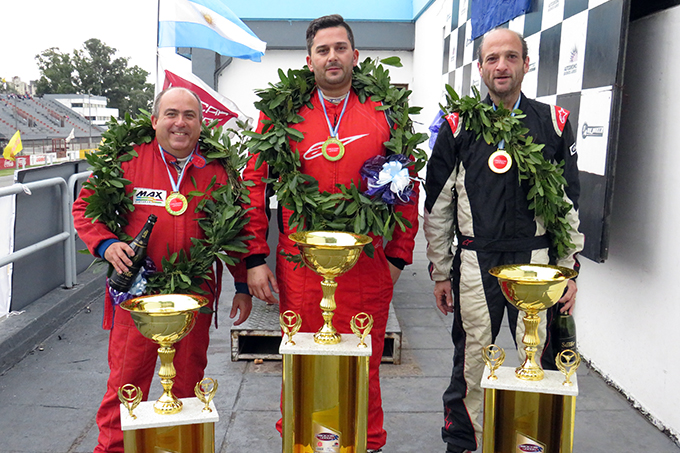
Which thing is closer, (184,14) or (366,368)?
(366,368)

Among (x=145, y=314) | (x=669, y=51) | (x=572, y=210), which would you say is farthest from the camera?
(x=669, y=51)

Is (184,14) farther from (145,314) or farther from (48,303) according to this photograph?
(145,314)

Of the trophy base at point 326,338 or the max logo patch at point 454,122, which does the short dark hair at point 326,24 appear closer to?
the max logo patch at point 454,122

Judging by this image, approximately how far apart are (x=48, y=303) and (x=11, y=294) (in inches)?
17.5

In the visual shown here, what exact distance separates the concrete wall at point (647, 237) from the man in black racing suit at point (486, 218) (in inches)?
33.3

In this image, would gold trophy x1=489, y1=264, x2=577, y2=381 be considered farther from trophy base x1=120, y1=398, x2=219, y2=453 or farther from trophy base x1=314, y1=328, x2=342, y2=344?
trophy base x1=120, y1=398, x2=219, y2=453

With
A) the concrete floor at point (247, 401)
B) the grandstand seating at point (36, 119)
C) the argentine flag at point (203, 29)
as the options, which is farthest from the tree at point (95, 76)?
the concrete floor at point (247, 401)

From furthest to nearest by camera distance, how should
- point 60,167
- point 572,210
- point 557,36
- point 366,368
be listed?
point 60,167 < point 557,36 < point 572,210 < point 366,368

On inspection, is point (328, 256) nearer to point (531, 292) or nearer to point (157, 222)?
point (531, 292)

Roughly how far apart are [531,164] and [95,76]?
217ft

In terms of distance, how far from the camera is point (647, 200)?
330cm

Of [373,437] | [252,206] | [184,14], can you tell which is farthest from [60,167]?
[373,437]

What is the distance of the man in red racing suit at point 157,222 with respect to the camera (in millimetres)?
2531

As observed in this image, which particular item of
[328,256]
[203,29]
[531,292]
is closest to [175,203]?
[328,256]
